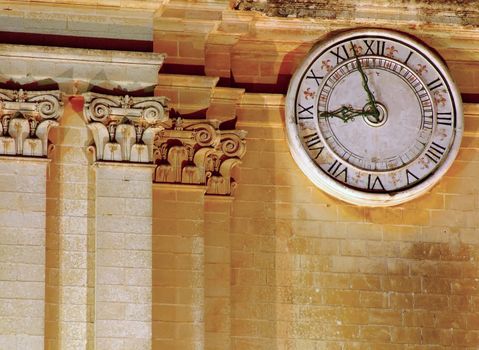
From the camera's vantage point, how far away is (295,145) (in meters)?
26.1

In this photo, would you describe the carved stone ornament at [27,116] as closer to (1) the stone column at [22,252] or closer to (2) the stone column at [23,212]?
(2) the stone column at [23,212]

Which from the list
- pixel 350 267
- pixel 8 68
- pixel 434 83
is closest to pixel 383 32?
pixel 434 83

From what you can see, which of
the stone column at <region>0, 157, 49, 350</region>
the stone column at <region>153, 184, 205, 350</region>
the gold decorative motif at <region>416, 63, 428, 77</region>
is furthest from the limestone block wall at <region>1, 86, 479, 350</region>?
the gold decorative motif at <region>416, 63, 428, 77</region>

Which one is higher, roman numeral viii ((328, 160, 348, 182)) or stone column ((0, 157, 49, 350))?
roman numeral viii ((328, 160, 348, 182))

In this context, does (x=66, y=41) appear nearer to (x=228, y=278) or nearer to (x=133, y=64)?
(x=133, y=64)

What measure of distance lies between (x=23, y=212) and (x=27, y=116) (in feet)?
3.39

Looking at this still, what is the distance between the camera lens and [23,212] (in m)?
24.5

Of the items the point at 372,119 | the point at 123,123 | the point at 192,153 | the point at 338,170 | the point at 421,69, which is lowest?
the point at 338,170

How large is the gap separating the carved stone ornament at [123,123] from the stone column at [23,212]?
1.35 feet

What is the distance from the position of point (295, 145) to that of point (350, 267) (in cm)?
147

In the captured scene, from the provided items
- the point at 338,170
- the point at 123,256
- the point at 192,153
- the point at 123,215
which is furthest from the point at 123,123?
the point at 338,170

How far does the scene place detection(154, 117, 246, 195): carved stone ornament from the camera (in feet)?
84.3

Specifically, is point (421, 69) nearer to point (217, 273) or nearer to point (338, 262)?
point (338, 262)

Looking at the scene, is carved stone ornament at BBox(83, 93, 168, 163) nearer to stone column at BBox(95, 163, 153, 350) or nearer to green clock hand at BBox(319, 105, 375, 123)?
stone column at BBox(95, 163, 153, 350)
